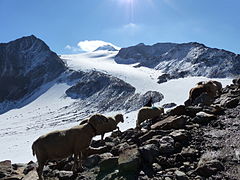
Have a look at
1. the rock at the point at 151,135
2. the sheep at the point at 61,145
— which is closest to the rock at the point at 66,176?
the sheep at the point at 61,145

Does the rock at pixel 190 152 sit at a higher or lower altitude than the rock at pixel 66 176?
higher

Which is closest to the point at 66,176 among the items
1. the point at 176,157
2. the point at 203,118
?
the point at 176,157

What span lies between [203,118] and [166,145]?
360 cm

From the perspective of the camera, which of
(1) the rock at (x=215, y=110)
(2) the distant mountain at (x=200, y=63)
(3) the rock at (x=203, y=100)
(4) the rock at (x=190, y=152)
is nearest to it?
(4) the rock at (x=190, y=152)

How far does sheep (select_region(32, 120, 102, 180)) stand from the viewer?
1105 cm

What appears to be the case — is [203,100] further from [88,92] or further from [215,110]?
[88,92]

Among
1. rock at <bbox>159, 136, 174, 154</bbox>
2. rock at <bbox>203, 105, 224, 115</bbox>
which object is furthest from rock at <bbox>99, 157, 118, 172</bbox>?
rock at <bbox>203, 105, 224, 115</bbox>

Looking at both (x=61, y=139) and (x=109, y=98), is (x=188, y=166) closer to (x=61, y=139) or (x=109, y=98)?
(x=61, y=139)

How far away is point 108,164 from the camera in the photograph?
1016 cm

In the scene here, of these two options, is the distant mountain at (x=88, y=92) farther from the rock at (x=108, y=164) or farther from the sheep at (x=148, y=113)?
the rock at (x=108, y=164)

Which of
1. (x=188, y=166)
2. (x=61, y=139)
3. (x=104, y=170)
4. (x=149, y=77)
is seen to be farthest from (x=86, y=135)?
(x=149, y=77)

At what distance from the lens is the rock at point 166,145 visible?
10.1m

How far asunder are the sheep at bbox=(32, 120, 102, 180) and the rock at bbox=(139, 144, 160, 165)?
8.42ft

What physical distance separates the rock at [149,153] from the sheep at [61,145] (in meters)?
2.57
